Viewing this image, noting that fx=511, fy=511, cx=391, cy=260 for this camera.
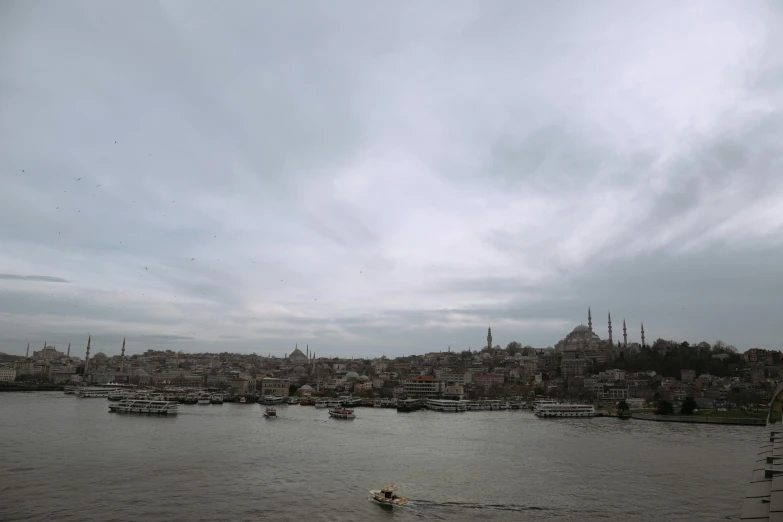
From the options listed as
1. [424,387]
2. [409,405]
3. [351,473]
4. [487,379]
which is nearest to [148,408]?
[409,405]

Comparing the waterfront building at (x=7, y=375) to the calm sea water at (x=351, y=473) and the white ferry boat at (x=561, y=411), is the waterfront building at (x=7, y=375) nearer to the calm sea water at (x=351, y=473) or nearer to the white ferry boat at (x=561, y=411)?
the calm sea water at (x=351, y=473)

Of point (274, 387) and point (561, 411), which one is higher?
point (274, 387)

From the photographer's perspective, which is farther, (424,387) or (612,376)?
(612,376)

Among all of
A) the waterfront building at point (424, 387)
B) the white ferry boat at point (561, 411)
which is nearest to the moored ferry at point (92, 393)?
the waterfront building at point (424, 387)

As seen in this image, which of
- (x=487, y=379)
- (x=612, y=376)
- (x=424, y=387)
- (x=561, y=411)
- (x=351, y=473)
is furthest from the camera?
(x=487, y=379)

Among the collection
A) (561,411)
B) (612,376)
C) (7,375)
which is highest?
(612,376)

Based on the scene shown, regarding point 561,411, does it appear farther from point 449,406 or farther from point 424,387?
point 424,387

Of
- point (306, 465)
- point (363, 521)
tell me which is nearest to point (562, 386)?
point (306, 465)

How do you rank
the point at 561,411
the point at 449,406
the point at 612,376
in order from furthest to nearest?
the point at 612,376 < the point at 449,406 < the point at 561,411
